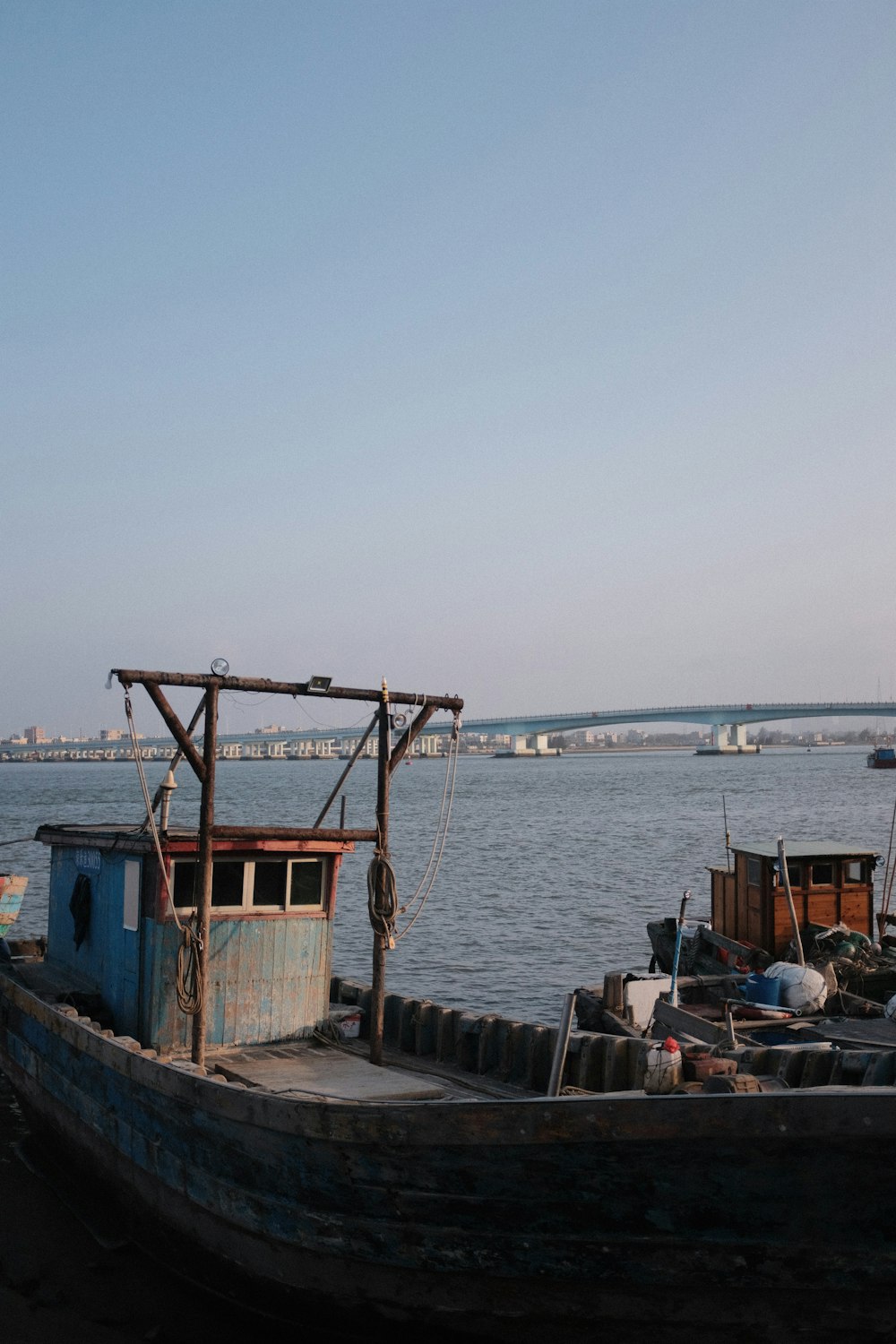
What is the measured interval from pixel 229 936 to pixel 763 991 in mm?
10085

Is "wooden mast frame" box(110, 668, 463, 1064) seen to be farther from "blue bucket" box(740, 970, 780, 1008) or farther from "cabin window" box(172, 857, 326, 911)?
"blue bucket" box(740, 970, 780, 1008)

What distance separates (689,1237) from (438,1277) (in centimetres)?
218

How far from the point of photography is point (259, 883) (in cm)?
1295

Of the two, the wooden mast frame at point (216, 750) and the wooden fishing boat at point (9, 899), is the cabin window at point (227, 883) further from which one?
the wooden fishing boat at point (9, 899)

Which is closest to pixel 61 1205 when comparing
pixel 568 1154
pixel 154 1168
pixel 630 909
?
pixel 154 1168

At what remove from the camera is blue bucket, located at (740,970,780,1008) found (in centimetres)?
1802

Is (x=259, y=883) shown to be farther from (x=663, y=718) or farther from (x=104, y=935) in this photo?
A: (x=663, y=718)

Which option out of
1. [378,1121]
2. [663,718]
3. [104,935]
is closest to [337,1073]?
[378,1121]

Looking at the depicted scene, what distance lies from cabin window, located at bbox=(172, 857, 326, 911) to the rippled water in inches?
442

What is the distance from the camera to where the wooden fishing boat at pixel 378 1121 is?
24.0 ft

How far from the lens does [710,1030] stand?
15859 mm

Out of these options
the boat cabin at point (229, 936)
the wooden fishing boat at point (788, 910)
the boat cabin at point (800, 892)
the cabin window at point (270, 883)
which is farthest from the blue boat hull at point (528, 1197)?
the boat cabin at point (800, 892)

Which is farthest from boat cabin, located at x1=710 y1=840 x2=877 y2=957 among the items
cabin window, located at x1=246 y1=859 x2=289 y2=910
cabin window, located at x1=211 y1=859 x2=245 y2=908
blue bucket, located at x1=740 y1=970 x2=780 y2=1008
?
cabin window, located at x1=211 y1=859 x2=245 y2=908

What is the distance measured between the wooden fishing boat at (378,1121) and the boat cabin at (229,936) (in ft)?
0.11
